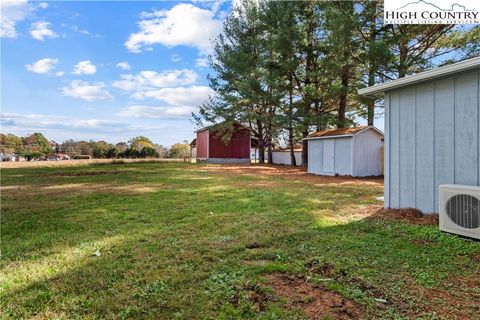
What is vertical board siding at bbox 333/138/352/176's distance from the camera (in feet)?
39.0

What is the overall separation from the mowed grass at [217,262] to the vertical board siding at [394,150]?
0.66m

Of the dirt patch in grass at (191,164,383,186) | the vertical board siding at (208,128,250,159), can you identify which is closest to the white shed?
the dirt patch in grass at (191,164,383,186)

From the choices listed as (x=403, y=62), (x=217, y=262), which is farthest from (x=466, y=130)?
(x=403, y=62)

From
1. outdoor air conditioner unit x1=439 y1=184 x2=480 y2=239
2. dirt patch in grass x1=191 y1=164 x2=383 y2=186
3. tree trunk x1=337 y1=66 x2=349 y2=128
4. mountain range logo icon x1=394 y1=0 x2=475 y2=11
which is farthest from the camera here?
→ tree trunk x1=337 y1=66 x2=349 y2=128

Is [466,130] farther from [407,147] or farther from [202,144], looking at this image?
[202,144]

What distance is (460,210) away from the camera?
11.7 feet

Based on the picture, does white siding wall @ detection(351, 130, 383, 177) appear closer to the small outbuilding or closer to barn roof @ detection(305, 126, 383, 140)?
barn roof @ detection(305, 126, 383, 140)

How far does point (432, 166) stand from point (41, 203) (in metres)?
7.63

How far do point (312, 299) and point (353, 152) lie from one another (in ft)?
34.4

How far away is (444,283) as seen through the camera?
2416mm

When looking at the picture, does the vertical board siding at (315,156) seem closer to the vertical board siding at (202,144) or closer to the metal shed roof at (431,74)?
the metal shed roof at (431,74)

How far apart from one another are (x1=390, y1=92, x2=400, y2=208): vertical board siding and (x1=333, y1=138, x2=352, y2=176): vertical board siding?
22.4 ft

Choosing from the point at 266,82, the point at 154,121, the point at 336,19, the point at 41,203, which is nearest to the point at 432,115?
the point at 41,203

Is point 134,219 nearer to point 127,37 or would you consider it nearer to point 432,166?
point 432,166
